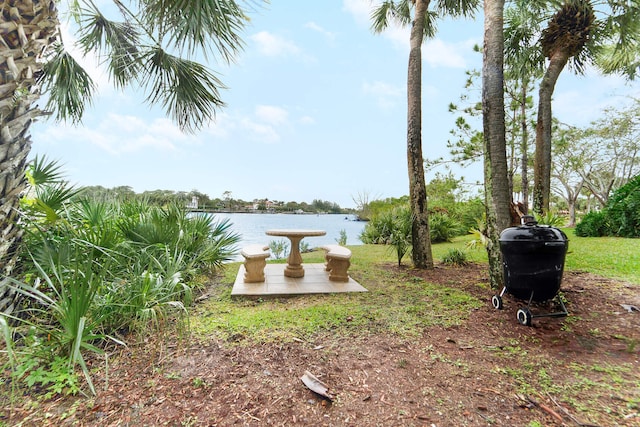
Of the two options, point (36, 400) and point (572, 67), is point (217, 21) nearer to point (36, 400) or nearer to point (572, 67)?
point (36, 400)

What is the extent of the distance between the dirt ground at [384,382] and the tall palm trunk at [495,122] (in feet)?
4.58

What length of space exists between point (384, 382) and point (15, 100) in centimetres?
354

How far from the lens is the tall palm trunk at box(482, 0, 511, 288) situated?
3.71 meters

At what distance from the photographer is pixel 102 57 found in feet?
15.0

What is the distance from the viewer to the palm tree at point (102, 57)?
2184mm

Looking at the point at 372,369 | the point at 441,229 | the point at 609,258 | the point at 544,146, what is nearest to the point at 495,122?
the point at 372,369

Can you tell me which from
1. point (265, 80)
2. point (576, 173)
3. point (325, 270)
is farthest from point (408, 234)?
point (576, 173)

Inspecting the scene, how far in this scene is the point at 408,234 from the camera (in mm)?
6789

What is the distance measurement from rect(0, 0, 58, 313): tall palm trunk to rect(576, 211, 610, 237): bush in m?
12.1

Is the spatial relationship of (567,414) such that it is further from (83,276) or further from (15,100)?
(15,100)

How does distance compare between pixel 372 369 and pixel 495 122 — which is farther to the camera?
pixel 495 122

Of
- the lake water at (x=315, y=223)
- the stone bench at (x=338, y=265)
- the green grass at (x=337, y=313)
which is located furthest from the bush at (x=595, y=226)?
the stone bench at (x=338, y=265)

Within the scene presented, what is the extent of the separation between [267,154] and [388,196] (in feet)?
18.4

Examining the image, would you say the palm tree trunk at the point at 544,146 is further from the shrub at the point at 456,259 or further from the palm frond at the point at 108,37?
the palm frond at the point at 108,37
